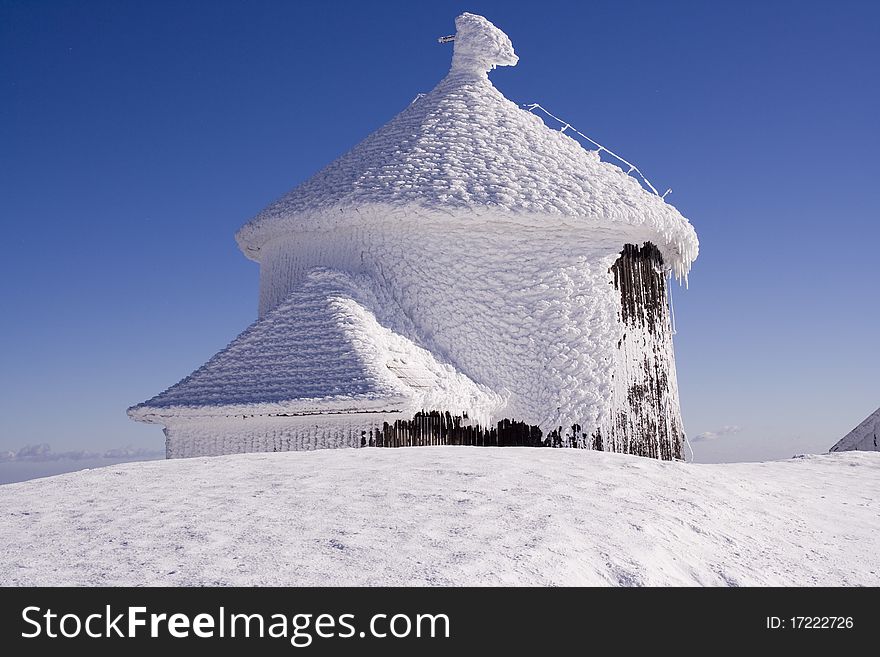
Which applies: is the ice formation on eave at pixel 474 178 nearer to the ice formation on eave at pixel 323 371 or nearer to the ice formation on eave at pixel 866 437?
the ice formation on eave at pixel 323 371

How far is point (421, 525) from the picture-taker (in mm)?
4879

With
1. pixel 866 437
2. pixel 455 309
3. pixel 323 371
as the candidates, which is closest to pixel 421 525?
pixel 323 371

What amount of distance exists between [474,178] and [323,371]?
11.4 feet

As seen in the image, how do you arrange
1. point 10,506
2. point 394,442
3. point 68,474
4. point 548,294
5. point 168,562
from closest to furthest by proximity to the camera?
point 168,562
point 10,506
point 68,474
point 394,442
point 548,294

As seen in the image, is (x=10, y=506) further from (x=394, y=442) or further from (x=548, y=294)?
(x=548, y=294)

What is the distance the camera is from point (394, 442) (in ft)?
30.0

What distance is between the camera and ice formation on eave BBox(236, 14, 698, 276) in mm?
10961

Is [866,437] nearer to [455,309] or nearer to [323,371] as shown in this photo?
[455,309]

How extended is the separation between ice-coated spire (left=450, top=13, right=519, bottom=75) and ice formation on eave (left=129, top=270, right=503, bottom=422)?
196 inches

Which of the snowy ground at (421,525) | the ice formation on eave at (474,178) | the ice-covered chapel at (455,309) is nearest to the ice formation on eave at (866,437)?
the ice-covered chapel at (455,309)

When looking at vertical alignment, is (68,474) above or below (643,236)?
below
